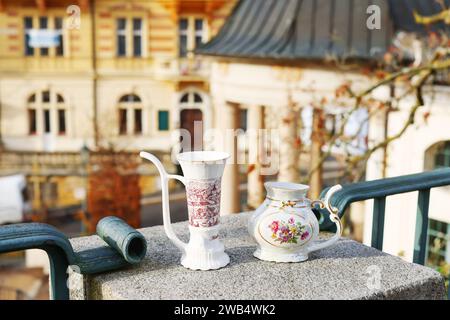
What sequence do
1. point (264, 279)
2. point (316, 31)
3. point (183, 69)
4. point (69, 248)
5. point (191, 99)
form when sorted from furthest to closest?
point (191, 99) → point (183, 69) → point (316, 31) → point (264, 279) → point (69, 248)

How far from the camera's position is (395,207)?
30.7ft

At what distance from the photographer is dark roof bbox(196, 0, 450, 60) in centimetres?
1077

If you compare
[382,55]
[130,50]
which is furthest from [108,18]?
[382,55]

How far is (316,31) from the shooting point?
11266 millimetres

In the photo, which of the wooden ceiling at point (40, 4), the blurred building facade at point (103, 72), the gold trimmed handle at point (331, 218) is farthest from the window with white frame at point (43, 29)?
the gold trimmed handle at point (331, 218)

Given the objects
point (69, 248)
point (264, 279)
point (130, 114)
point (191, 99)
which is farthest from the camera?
point (130, 114)

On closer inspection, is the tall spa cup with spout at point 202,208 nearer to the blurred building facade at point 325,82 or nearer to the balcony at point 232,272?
the balcony at point 232,272

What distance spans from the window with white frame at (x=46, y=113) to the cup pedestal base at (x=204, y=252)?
77.3 feet

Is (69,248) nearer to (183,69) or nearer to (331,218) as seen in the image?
(331,218)

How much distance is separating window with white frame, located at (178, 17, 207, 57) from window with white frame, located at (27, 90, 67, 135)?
5080mm

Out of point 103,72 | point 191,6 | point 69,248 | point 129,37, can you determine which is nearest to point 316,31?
point 69,248

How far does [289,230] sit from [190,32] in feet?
75.8

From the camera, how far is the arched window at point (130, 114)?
2517cm
